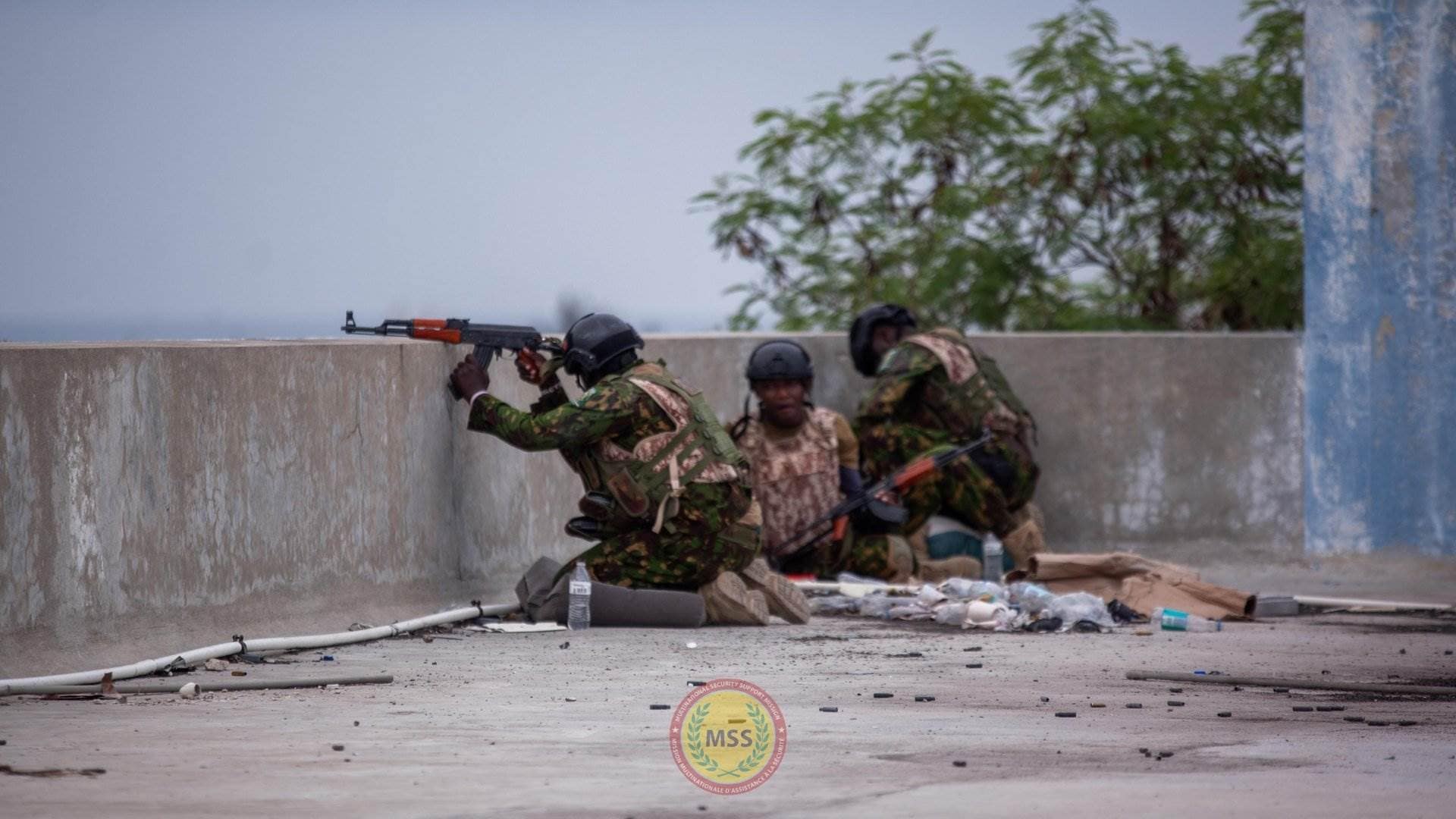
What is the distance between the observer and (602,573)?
832 centimetres

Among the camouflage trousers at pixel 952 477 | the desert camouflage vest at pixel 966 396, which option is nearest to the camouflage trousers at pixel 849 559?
the camouflage trousers at pixel 952 477

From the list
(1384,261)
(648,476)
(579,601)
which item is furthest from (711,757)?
(1384,261)

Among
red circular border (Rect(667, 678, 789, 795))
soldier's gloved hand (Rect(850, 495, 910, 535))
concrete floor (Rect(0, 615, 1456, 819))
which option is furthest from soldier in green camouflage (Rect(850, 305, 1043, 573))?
red circular border (Rect(667, 678, 789, 795))

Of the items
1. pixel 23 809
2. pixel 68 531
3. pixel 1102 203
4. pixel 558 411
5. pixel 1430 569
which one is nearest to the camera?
pixel 23 809

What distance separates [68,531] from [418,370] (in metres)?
1.99

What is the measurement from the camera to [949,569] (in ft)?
34.6

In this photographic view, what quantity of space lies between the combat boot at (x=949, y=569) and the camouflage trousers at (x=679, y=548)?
7.69 feet

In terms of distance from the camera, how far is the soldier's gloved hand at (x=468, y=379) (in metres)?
8.26

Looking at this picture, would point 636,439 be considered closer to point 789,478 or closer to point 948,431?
point 789,478

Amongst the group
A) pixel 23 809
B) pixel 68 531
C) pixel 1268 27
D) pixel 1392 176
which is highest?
pixel 1268 27

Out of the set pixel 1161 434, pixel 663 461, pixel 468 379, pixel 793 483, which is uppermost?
pixel 468 379

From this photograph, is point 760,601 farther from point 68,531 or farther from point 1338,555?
point 1338,555

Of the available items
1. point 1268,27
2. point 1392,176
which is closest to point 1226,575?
point 1392,176

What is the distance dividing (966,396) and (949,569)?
91 cm
